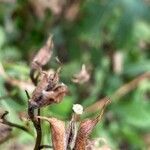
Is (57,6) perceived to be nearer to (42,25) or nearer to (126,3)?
(42,25)

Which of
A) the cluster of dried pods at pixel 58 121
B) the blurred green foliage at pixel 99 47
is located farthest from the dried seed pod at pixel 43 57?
the blurred green foliage at pixel 99 47

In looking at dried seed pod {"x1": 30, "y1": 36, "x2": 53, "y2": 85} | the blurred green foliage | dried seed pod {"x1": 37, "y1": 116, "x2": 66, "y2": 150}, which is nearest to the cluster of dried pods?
dried seed pod {"x1": 37, "y1": 116, "x2": 66, "y2": 150}

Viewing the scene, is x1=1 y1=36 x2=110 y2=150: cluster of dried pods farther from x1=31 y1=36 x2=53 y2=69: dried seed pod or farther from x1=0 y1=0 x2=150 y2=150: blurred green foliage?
x1=0 y1=0 x2=150 y2=150: blurred green foliage

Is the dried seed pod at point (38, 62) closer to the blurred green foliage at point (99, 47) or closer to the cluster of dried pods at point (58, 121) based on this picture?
the cluster of dried pods at point (58, 121)

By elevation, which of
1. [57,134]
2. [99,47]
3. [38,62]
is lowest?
[57,134]

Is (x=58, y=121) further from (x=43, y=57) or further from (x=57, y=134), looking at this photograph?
(x=43, y=57)

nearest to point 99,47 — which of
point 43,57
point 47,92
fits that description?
point 43,57

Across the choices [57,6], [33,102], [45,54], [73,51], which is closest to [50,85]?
[33,102]

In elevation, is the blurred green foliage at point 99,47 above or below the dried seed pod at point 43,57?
above
